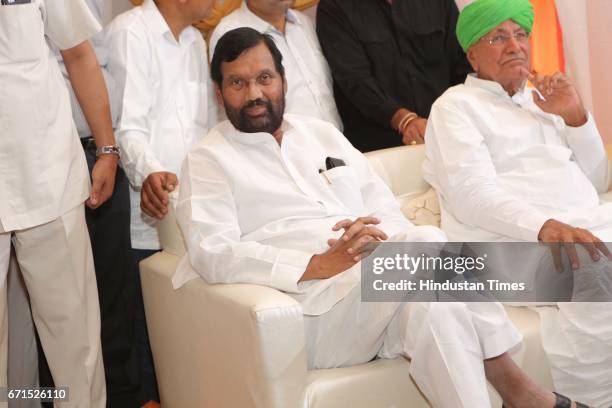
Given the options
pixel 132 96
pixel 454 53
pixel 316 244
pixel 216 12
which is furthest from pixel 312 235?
pixel 454 53

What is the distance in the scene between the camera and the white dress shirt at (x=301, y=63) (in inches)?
143

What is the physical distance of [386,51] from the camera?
3.82 metres

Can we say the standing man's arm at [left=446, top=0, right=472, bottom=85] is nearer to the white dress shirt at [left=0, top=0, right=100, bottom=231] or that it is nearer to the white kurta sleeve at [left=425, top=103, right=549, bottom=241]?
the white kurta sleeve at [left=425, top=103, right=549, bottom=241]

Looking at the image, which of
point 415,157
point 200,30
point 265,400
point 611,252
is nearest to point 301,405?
point 265,400

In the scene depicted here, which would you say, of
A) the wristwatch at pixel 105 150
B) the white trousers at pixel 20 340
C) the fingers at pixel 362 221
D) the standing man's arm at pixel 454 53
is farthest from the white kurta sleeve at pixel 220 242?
the standing man's arm at pixel 454 53

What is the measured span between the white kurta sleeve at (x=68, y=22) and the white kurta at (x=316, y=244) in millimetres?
477

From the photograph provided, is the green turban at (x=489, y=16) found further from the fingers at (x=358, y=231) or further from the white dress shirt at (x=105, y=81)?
the white dress shirt at (x=105, y=81)

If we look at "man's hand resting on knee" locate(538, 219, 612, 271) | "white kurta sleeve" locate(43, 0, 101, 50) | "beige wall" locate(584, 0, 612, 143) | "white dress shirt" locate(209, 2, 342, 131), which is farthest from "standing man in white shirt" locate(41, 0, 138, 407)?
"beige wall" locate(584, 0, 612, 143)

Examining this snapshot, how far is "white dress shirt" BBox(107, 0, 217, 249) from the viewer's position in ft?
10.2

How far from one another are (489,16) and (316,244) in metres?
1.09

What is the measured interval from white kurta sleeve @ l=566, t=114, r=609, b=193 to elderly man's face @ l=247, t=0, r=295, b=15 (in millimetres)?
1241

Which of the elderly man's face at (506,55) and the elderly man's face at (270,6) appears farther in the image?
the elderly man's face at (270,6)

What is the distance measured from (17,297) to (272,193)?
926mm

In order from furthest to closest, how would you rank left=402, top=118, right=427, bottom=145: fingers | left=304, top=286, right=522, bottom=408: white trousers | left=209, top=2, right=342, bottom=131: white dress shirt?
left=209, top=2, right=342, bottom=131: white dress shirt, left=402, top=118, right=427, bottom=145: fingers, left=304, top=286, right=522, bottom=408: white trousers
